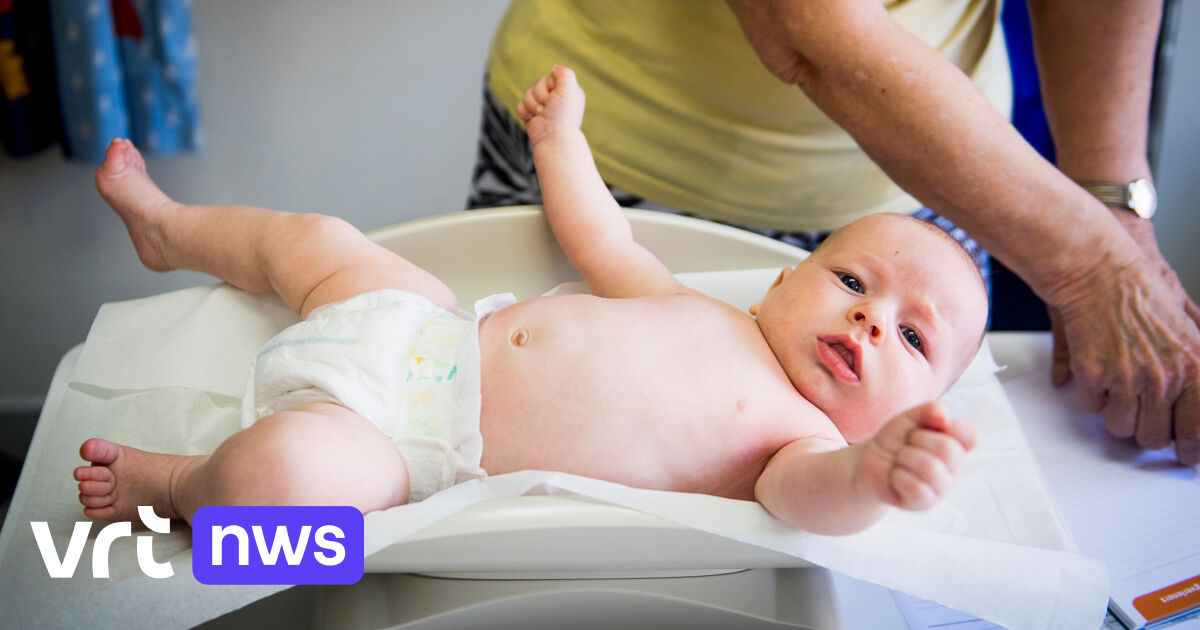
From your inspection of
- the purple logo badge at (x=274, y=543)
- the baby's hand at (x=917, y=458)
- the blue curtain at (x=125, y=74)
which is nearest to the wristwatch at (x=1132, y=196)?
the baby's hand at (x=917, y=458)

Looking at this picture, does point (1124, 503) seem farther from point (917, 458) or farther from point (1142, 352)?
point (917, 458)

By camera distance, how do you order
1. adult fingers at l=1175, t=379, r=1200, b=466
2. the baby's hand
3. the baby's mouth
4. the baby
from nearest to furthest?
1. the baby's hand
2. the baby
3. the baby's mouth
4. adult fingers at l=1175, t=379, r=1200, b=466

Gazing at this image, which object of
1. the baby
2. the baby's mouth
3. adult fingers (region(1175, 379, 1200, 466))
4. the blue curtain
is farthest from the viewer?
the blue curtain

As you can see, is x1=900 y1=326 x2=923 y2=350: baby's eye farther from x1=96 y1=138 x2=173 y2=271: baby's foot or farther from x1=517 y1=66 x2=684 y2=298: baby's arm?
x1=96 y1=138 x2=173 y2=271: baby's foot

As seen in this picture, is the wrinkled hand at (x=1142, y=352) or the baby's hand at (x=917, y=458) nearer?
the baby's hand at (x=917, y=458)

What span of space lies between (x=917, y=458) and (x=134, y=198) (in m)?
0.83

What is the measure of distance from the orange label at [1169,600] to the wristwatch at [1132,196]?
394mm

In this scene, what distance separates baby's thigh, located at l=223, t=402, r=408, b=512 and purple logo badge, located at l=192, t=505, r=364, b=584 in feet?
0.04

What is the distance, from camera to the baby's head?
734 mm

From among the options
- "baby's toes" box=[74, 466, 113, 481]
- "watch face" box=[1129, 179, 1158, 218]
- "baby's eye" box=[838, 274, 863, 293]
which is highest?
"watch face" box=[1129, 179, 1158, 218]

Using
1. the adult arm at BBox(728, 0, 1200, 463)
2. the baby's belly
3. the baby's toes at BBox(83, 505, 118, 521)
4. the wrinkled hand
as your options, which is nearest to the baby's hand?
the baby's belly

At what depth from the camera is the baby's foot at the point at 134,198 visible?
89 cm

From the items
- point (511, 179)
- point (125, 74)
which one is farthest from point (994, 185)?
point (125, 74)

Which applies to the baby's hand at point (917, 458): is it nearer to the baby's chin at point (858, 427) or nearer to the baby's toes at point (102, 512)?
the baby's chin at point (858, 427)
